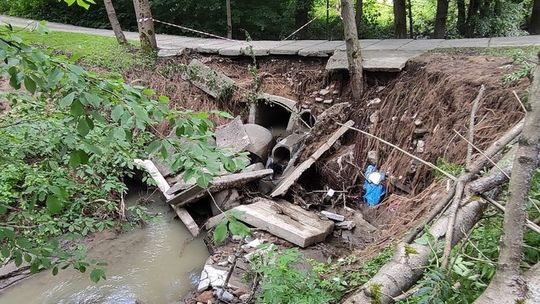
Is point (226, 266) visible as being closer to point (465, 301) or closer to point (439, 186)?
point (439, 186)

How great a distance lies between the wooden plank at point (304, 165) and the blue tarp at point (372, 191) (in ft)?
2.34

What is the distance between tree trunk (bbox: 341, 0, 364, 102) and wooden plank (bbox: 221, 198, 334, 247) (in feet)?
6.52

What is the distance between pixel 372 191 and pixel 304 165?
3.42ft

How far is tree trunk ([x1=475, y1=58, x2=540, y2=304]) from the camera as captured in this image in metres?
1.17

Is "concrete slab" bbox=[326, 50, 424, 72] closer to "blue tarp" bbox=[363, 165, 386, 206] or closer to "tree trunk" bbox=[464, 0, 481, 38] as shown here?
"blue tarp" bbox=[363, 165, 386, 206]

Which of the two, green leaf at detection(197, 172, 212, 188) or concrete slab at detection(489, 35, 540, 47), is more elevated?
green leaf at detection(197, 172, 212, 188)

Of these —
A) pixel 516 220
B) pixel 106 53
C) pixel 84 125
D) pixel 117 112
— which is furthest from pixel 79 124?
pixel 106 53

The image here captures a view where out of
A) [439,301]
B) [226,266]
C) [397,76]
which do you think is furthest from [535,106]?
[397,76]

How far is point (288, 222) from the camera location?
4785mm

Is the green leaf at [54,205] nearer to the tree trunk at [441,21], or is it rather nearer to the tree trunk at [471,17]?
the tree trunk at [441,21]

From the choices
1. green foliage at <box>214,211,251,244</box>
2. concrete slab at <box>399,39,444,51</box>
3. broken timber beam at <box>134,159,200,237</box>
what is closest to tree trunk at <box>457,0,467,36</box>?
concrete slab at <box>399,39,444,51</box>

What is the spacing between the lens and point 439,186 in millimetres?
3865

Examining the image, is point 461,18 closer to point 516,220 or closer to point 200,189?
point 200,189

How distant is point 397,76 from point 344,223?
7.53 ft
